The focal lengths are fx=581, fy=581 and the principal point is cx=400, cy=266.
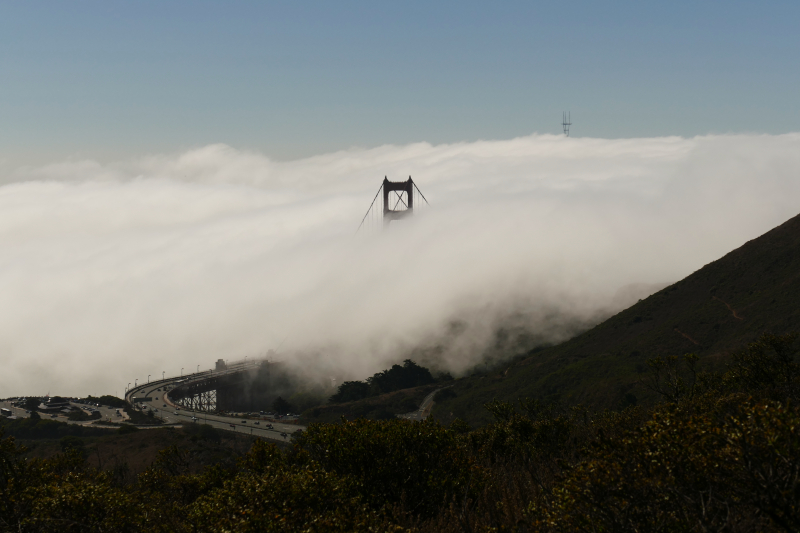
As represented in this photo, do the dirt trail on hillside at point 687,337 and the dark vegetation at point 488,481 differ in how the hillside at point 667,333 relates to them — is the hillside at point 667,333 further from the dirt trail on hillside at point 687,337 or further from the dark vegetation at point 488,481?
the dark vegetation at point 488,481

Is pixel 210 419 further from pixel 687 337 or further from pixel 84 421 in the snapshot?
pixel 687 337

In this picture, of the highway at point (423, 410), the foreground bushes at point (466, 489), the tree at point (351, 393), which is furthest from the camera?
the tree at point (351, 393)

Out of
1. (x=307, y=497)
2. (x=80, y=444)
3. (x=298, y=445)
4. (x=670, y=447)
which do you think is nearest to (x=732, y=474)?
(x=670, y=447)

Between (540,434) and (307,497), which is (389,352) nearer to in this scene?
(540,434)

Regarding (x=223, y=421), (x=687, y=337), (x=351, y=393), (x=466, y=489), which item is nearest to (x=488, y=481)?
(x=466, y=489)

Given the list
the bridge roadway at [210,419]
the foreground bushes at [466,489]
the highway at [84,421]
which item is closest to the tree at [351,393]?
the bridge roadway at [210,419]

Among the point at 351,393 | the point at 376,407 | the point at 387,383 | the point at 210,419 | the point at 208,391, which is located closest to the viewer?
the point at 210,419
